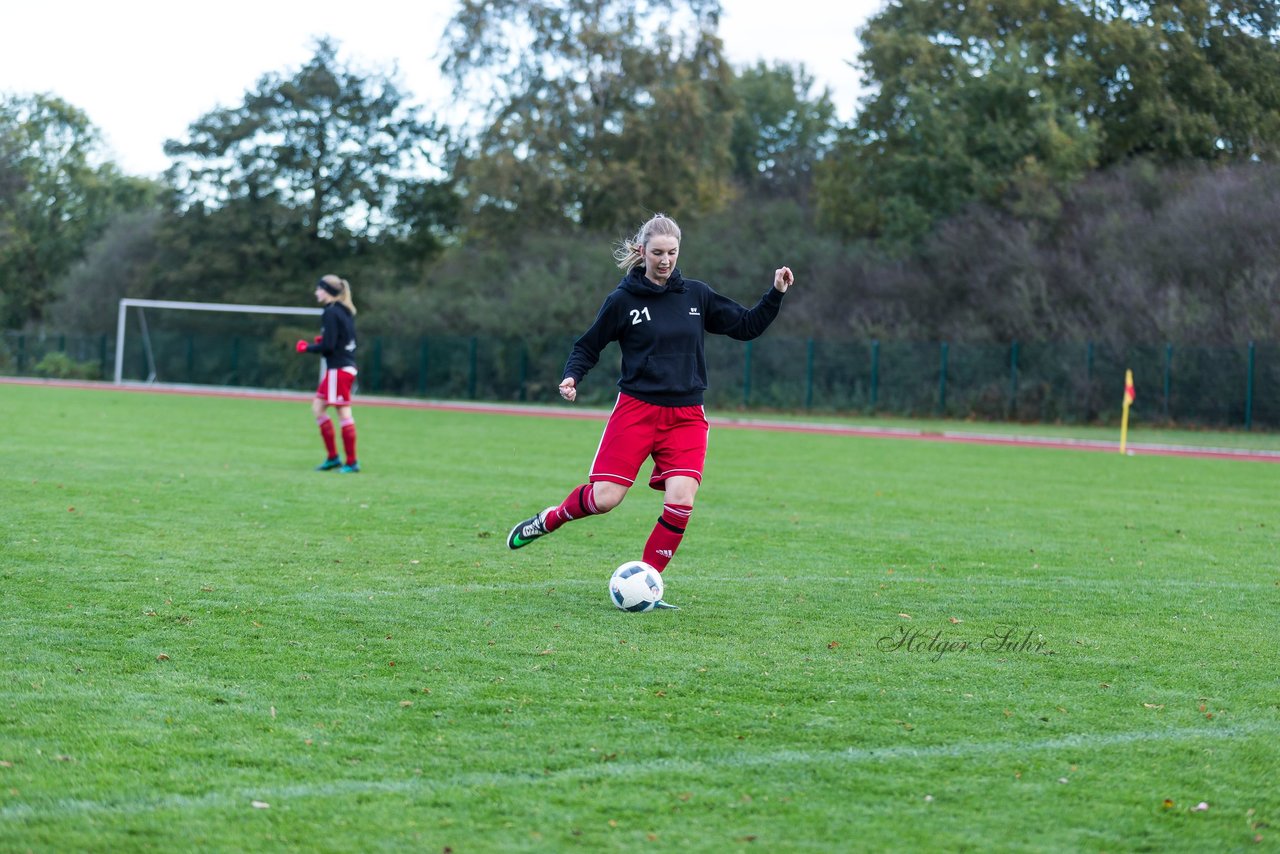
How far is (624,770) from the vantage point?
4.16m

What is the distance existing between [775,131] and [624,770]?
63356mm

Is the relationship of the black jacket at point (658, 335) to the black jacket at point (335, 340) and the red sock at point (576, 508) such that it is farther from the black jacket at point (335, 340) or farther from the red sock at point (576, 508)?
the black jacket at point (335, 340)

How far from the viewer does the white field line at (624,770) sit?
376cm

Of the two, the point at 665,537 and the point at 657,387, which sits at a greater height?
the point at 657,387

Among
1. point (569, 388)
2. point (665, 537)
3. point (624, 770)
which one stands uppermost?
point (569, 388)

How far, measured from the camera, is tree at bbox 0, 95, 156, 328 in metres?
66.9

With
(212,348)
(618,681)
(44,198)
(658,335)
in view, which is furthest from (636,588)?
(44,198)

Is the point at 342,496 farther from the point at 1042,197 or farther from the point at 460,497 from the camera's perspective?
the point at 1042,197

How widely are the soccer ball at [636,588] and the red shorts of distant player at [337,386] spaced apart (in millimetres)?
7519

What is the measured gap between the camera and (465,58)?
47938 mm

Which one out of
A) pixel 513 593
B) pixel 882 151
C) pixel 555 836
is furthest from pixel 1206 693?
pixel 882 151

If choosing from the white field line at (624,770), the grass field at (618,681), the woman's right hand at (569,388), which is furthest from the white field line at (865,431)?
the white field line at (624,770)

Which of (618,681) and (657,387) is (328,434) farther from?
(618,681)

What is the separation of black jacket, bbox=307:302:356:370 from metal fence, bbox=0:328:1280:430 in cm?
2438
